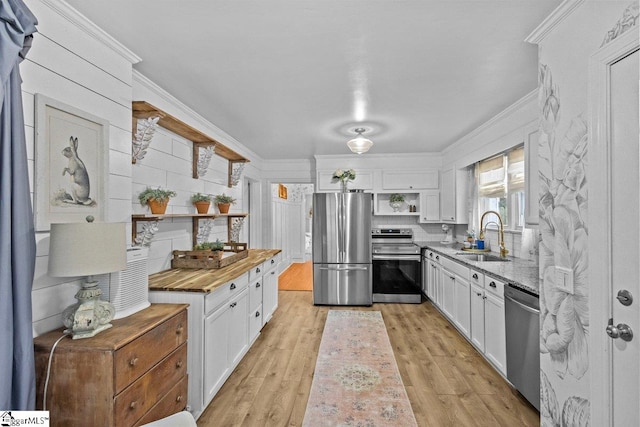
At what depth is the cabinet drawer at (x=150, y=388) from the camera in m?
1.42

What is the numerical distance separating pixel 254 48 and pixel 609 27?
69.2 inches

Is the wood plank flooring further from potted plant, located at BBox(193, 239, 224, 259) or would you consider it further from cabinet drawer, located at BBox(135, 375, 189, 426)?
cabinet drawer, located at BBox(135, 375, 189, 426)

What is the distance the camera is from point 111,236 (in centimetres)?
146

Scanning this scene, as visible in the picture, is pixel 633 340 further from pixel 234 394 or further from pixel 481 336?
pixel 234 394

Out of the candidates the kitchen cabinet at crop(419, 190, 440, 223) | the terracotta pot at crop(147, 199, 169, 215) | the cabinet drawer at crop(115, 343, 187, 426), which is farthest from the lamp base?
the kitchen cabinet at crop(419, 190, 440, 223)

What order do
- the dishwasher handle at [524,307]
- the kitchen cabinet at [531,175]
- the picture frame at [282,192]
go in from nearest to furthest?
the dishwasher handle at [524,307] < the kitchen cabinet at [531,175] < the picture frame at [282,192]

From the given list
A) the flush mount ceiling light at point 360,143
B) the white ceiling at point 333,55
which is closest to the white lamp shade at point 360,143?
the flush mount ceiling light at point 360,143

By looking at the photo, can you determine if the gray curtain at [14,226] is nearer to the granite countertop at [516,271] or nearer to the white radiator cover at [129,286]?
the white radiator cover at [129,286]

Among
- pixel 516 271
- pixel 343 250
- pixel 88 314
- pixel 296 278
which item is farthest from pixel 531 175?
pixel 296 278

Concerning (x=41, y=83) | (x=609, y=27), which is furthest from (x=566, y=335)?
(x=41, y=83)

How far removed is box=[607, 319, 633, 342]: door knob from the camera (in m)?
1.26

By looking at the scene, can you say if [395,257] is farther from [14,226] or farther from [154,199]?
[14,226]

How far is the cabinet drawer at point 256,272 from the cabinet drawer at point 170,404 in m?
1.17

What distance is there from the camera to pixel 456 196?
184 inches
